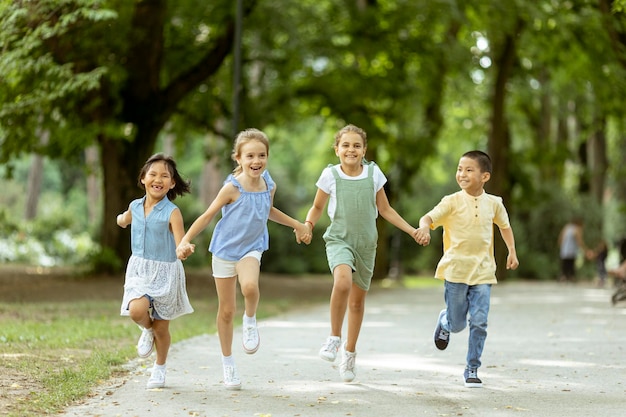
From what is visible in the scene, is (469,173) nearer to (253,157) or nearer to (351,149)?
(351,149)

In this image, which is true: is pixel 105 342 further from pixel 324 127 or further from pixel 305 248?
pixel 305 248

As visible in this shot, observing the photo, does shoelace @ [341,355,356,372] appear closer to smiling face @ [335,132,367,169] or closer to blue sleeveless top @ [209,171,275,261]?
blue sleeveless top @ [209,171,275,261]

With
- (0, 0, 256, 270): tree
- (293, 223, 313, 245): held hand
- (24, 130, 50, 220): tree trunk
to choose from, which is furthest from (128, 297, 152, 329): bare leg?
(24, 130, 50, 220): tree trunk

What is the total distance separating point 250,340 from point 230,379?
337mm

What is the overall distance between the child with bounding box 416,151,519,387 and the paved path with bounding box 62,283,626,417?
575mm

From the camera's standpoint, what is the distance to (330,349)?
852 centimetres

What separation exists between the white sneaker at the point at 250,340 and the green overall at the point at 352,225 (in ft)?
2.66

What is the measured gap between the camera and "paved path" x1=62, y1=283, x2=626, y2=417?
747cm

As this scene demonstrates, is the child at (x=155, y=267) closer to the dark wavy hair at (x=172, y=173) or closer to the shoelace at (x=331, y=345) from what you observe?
the dark wavy hair at (x=172, y=173)

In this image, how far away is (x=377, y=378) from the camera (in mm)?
9148

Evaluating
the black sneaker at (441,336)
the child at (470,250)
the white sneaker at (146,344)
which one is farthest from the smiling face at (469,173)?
the white sneaker at (146,344)

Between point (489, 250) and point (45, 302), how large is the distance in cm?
1097

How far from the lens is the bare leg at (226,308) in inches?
328

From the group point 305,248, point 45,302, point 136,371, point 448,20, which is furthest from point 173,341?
point 305,248
